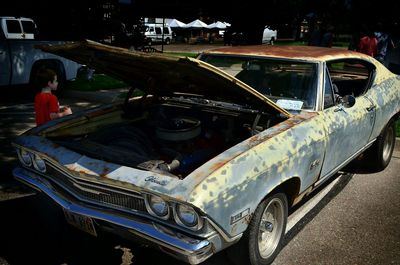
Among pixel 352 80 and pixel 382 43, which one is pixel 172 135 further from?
pixel 382 43

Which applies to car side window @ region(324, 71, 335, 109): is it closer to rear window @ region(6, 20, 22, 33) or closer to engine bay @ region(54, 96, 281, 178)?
engine bay @ region(54, 96, 281, 178)

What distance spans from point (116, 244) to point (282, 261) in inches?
55.4

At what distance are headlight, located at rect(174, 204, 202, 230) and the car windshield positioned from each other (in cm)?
156

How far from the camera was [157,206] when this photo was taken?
8.05ft

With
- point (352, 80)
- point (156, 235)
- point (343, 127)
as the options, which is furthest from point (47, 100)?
point (352, 80)

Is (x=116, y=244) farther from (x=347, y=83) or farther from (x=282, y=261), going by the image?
(x=347, y=83)

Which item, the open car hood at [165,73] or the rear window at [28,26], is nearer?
the open car hood at [165,73]

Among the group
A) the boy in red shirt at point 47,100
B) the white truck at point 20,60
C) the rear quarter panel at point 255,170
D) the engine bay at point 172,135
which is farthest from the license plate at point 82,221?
the white truck at point 20,60

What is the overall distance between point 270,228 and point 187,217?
93 centimetres

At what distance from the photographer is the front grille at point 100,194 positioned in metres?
2.54

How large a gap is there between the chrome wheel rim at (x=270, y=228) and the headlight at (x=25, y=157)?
75.9 inches

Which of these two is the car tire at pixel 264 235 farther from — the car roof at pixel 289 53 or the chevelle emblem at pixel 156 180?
the car roof at pixel 289 53

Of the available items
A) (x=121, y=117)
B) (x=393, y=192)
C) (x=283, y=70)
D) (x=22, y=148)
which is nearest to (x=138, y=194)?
(x=22, y=148)

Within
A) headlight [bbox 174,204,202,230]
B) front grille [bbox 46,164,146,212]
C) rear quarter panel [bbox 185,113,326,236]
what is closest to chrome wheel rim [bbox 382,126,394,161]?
rear quarter panel [bbox 185,113,326,236]
